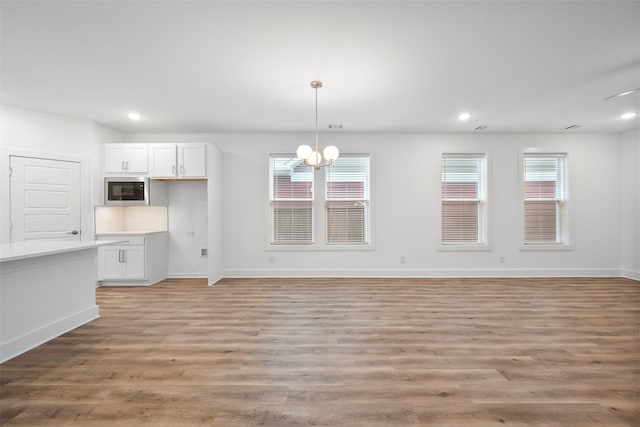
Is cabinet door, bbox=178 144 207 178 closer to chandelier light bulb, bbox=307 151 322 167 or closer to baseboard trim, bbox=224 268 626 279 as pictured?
baseboard trim, bbox=224 268 626 279

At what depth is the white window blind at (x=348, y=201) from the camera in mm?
5320

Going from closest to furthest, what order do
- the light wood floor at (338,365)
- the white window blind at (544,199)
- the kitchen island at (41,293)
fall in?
the light wood floor at (338,365)
the kitchen island at (41,293)
the white window blind at (544,199)

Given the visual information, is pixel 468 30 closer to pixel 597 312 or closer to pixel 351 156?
pixel 351 156

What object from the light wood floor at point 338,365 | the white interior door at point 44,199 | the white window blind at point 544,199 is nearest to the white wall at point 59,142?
the white interior door at point 44,199

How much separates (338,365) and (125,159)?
4.86 metres

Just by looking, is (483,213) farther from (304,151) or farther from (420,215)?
(304,151)

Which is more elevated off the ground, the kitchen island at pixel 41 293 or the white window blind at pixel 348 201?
the white window blind at pixel 348 201

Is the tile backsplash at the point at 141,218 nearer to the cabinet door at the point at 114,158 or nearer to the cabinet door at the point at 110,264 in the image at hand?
the cabinet door at the point at 110,264

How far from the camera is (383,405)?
1.75 m

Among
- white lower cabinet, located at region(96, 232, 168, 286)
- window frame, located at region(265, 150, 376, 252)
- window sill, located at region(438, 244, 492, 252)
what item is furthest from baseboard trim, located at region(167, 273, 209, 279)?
window sill, located at region(438, 244, 492, 252)

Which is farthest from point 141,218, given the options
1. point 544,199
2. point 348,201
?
point 544,199

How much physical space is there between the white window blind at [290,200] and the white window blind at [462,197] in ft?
8.68

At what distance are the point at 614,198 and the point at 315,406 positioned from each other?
22.5 feet

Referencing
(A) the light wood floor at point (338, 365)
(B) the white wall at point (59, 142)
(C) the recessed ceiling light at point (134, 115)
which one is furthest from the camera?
(C) the recessed ceiling light at point (134, 115)
